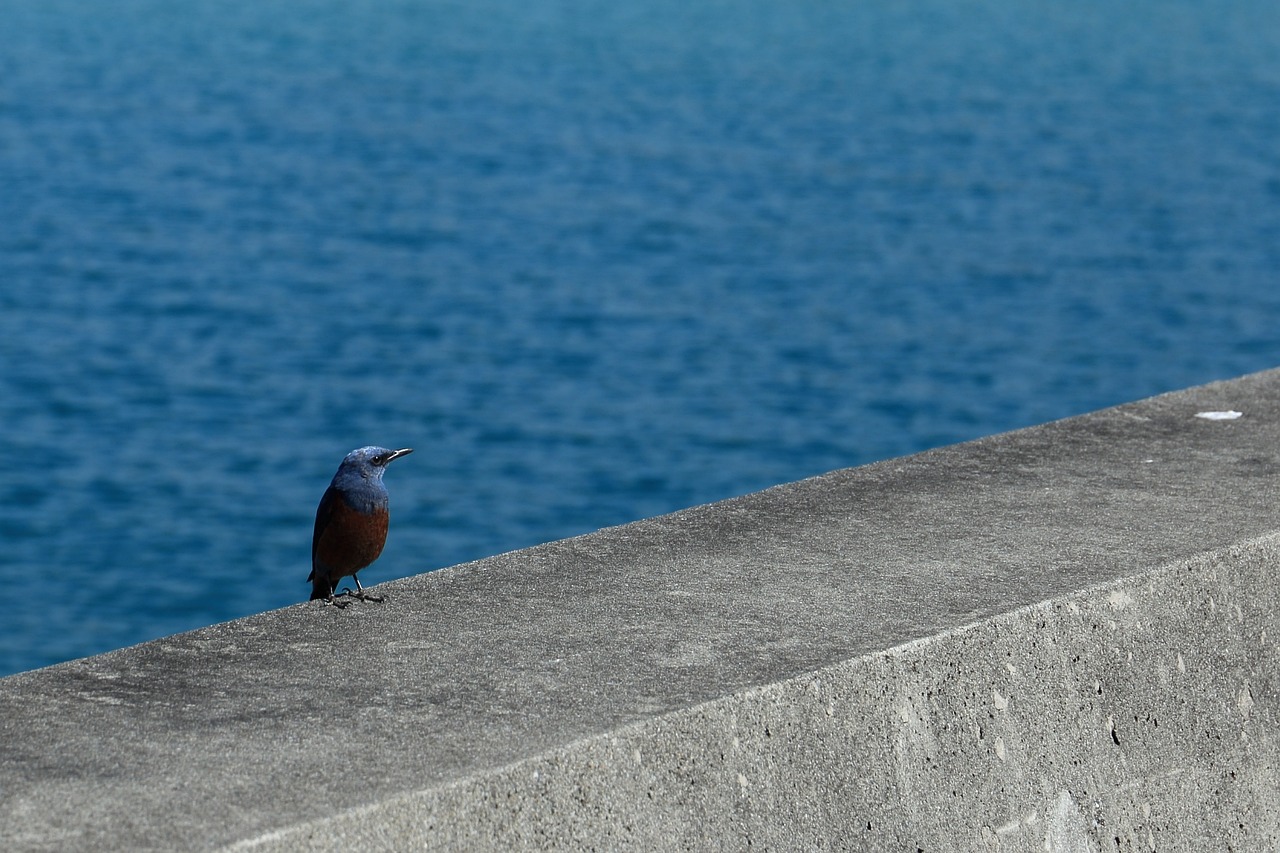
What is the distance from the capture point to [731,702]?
252 centimetres

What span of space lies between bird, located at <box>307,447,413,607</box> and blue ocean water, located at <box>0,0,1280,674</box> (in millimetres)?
6776

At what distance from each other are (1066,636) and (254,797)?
4.48 ft

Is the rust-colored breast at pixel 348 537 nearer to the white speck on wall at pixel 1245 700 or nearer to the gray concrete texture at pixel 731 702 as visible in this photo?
the gray concrete texture at pixel 731 702

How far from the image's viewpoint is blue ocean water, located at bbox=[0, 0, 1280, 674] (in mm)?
12516

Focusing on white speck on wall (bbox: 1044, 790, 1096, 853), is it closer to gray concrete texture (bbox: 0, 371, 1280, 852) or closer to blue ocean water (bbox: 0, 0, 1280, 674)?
gray concrete texture (bbox: 0, 371, 1280, 852)

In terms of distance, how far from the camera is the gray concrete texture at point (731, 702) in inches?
90.6

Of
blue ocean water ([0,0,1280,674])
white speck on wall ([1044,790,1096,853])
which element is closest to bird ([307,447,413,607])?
white speck on wall ([1044,790,1096,853])

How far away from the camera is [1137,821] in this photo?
286 centimetres

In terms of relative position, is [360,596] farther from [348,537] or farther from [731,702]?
[731,702]

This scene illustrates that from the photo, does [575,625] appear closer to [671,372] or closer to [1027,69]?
[671,372]

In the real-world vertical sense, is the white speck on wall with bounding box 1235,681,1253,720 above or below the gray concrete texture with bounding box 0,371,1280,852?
below

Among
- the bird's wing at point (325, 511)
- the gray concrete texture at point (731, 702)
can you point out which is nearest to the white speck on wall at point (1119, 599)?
the gray concrete texture at point (731, 702)

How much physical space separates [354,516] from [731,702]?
3.05 ft

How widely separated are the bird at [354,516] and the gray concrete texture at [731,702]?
0.32ft
